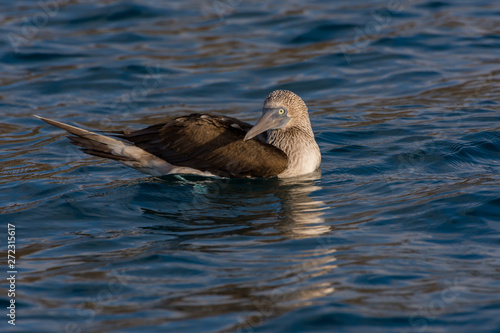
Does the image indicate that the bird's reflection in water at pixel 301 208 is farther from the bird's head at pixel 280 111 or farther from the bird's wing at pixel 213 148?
the bird's head at pixel 280 111

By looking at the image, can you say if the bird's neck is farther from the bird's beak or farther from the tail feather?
the tail feather

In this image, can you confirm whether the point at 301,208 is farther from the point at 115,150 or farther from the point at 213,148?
the point at 115,150

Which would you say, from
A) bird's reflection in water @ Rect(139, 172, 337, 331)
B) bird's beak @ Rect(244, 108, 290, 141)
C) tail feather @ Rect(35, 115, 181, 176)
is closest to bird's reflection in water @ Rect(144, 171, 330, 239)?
bird's reflection in water @ Rect(139, 172, 337, 331)

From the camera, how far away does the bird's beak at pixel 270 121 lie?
855cm

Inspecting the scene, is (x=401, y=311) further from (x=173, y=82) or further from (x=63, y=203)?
(x=173, y=82)

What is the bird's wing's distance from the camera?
8.45 meters

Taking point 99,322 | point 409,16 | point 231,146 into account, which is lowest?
point 99,322

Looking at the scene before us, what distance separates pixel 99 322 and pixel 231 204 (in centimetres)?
268

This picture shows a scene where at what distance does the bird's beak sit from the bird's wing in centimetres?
16

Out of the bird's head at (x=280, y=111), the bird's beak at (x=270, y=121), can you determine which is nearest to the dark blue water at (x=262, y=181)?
the bird's beak at (x=270, y=121)

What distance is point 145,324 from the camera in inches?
212

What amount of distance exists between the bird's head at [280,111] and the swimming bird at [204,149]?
15 millimetres

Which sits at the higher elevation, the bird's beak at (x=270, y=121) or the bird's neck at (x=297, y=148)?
the bird's beak at (x=270, y=121)

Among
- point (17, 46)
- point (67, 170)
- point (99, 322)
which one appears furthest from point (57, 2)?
point (99, 322)
